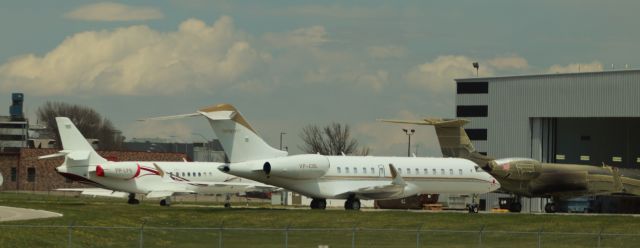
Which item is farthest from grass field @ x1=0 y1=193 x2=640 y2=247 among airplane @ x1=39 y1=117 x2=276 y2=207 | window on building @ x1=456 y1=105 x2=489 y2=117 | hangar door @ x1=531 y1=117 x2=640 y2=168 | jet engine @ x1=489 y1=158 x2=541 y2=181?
hangar door @ x1=531 y1=117 x2=640 y2=168

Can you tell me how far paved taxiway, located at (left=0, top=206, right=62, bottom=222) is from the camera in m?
49.5

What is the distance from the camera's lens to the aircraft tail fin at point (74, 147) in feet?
236

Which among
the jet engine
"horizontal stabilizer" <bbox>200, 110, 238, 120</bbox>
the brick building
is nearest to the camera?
"horizontal stabilizer" <bbox>200, 110, 238, 120</bbox>

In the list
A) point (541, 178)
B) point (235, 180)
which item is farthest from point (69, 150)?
point (541, 178)

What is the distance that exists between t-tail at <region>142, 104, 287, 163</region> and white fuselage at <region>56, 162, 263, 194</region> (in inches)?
479

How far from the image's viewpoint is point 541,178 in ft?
221

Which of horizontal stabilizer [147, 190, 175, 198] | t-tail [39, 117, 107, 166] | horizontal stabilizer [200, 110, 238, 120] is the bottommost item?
horizontal stabilizer [147, 190, 175, 198]

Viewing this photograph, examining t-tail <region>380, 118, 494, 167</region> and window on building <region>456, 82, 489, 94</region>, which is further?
window on building <region>456, 82, 489, 94</region>

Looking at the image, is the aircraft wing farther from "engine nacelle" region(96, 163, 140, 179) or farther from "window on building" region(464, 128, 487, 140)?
"window on building" region(464, 128, 487, 140)

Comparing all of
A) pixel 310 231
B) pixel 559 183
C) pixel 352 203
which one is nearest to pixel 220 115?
pixel 352 203

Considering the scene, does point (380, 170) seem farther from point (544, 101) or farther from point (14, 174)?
point (14, 174)

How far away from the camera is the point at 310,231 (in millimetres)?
46094

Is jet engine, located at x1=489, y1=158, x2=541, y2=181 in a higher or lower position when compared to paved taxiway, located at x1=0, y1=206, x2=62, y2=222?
higher

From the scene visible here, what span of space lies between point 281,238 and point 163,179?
1166 inches
